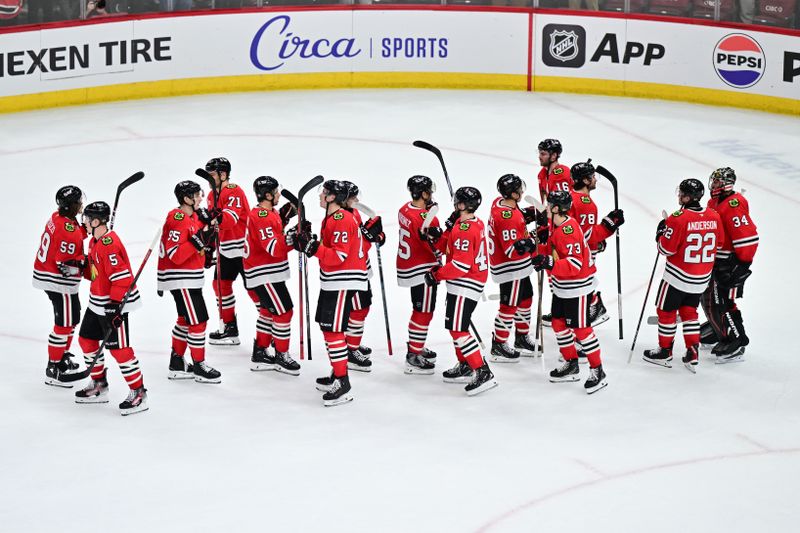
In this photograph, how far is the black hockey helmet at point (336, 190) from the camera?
7516 millimetres

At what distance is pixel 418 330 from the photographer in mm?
8250

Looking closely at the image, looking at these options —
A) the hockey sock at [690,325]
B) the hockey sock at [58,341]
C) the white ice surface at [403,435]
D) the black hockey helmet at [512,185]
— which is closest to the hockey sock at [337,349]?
the white ice surface at [403,435]

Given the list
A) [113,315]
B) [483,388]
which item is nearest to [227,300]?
[113,315]

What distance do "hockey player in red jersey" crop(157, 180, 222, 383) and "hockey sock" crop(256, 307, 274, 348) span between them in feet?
1.30

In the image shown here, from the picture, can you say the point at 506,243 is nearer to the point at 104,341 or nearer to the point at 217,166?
the point at 217,166

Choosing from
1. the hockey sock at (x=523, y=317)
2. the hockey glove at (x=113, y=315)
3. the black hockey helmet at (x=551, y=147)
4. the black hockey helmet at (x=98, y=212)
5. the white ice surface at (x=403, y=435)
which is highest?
the black hockey helmet at (x=551, y=147)

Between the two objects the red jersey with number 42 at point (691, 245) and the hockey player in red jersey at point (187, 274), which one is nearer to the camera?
the hockey player in red jersey at point (187, 274)

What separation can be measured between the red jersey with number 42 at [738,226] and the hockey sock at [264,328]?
9.85ft

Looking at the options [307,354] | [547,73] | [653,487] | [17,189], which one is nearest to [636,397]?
[653,487]

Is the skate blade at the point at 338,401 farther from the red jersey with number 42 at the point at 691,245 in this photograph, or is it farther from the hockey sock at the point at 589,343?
the red jersey with number 42 at the point at 691,245

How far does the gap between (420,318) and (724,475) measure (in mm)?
2286

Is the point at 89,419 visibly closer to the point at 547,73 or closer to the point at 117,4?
the point at 117,4

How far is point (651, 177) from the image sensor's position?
1270cm

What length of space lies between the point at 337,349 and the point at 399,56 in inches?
353
